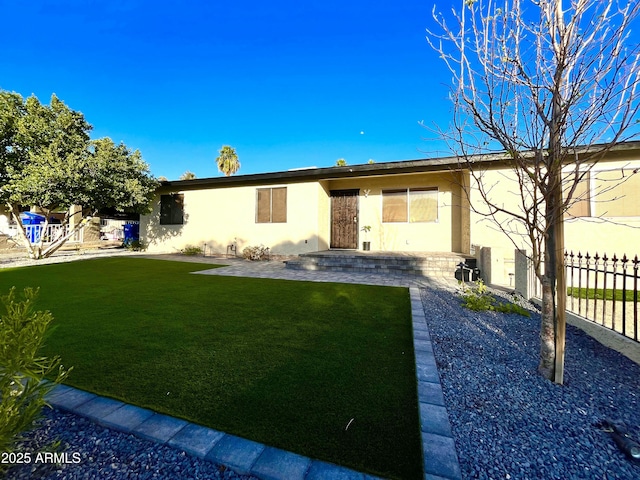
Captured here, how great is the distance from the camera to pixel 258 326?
353cm

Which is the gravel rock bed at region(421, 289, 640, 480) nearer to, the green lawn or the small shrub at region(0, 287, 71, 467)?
the green lawn

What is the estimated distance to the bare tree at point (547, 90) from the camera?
6.48 feet

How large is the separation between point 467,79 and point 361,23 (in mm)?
7221

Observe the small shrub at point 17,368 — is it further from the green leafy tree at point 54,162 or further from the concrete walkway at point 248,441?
the green leafy tree at point 54,162

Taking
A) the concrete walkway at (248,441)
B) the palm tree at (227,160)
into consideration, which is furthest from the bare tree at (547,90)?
the palm tree at (227,160)

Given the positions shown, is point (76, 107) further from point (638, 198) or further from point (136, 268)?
point (638, 198)

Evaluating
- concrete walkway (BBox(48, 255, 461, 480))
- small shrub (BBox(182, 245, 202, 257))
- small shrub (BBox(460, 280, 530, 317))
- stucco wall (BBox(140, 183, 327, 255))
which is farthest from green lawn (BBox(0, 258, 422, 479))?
small shrub (BBox(182, 245, 202, 257))

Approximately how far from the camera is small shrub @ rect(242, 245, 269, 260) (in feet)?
34.5

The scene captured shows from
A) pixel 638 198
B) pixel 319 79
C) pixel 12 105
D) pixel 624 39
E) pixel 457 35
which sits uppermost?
pixel 319 79

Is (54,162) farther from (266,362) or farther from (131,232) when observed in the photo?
(266,362)

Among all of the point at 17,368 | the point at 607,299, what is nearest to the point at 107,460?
the point at 17,368

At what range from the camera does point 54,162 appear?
8305mm

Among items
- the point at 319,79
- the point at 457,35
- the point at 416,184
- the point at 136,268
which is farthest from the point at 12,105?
the point at 416,184

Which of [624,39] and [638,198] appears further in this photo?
[638,198]
